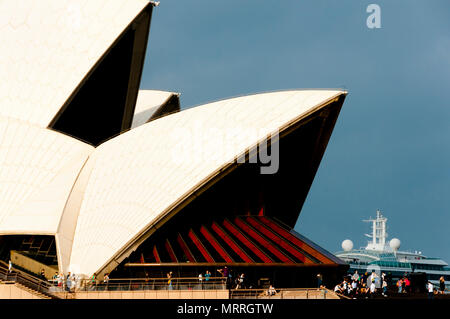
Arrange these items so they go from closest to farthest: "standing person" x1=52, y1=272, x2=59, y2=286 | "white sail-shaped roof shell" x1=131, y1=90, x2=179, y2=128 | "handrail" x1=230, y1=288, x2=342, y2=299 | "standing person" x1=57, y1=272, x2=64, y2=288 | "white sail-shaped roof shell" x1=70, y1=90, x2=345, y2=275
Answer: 1. "handrail" x1=230, y1=288, x2=342, y2=299
2. "standing person" x1=57, y1=272, x2=64, y2=288
3. "standing person" x1=52, y1=272, x2=59, y2=286
4. "white sail-shaped roof shell" x1=70, y1=90, x2=345, y2=275
5. "white sail-shaped roof shell" x1=131, y1=90, x2=179, y2=128

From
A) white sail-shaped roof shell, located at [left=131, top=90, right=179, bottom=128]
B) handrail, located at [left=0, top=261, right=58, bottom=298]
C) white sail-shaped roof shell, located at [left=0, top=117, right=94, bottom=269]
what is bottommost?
handrail, located at [left=0, top=261, right=58, bottom=298]

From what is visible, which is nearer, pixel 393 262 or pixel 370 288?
pixel 370 288

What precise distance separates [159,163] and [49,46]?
1268cm

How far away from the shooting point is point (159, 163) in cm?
2978

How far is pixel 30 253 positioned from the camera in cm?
2755

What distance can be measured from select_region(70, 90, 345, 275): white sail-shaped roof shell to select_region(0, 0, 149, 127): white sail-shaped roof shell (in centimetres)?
577

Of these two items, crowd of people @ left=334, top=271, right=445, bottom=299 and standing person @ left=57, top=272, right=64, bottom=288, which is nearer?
crowd of people @ left=334, top=271, right=445, bottom=299

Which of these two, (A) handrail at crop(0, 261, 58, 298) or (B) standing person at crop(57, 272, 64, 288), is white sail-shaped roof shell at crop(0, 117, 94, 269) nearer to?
(B) standing person at crop(57, 272, 64, 288)

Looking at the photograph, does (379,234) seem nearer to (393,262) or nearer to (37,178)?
(393,262)

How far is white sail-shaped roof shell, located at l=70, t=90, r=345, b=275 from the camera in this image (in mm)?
27156

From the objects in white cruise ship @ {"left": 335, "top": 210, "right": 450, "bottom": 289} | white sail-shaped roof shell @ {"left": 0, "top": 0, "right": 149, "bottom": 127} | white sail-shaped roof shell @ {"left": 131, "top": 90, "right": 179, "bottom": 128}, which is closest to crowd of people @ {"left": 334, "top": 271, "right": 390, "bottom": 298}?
white sail-shaped roof shell @ {"left": 0, "top": 0, "right": 149, "bottom": 127}

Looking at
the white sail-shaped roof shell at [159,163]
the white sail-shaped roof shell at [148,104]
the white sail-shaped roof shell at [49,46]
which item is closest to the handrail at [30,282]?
the white sail-shaped roof shell at [159,163]

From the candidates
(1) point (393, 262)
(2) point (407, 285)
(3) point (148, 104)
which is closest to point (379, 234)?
(1) point (393, 262)
